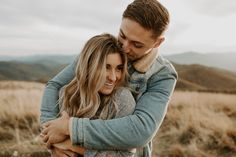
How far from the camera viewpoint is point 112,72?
8.00 feet

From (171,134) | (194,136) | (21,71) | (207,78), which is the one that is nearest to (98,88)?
(194,136)

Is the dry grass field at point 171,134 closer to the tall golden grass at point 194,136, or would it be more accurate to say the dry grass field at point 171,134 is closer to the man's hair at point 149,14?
the tall golden grass at point 194,136

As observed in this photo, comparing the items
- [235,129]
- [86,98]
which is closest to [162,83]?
[86,98]

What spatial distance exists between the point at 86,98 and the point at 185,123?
220 inches

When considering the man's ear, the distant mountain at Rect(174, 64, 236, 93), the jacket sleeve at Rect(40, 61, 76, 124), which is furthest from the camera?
the distant mountain at Rect(174, 64, 236, 93)

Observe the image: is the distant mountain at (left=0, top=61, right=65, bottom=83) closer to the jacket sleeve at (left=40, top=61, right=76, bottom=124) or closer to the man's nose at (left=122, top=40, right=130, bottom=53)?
the jacket sleeve at (left=40, top=61, right=76, bottom=124)

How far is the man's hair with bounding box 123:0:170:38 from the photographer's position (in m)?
2.59

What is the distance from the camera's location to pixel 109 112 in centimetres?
231

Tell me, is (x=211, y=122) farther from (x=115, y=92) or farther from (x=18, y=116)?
(x=115, y=92)

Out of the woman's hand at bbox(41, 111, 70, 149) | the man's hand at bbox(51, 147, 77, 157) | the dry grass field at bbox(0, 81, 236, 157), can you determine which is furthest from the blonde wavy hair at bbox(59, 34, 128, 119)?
the dry grass field at bbox(0, 81, 236, 157)

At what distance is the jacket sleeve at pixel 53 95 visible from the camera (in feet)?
8.46

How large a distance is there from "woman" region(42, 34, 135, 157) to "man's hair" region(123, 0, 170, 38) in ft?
0.74

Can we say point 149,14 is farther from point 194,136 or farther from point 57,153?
point 194,136

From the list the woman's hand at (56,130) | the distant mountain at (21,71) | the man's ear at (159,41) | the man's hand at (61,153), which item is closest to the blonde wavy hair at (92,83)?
the woman's hand at (56,130)
